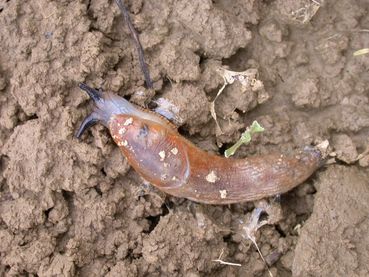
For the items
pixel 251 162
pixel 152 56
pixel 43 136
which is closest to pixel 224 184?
pixel 251 162

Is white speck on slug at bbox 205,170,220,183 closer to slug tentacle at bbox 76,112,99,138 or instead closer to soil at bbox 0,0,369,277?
soil at bbox 0,0,369,277

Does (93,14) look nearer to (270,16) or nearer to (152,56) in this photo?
Answer: (152,56)

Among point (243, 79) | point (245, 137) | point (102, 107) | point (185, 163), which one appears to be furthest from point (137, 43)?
point (245, 137)

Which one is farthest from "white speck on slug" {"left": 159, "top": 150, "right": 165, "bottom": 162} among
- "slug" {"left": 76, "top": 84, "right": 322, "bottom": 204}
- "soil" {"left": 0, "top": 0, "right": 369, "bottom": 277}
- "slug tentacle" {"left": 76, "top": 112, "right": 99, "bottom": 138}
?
"slug tentacle" {"left": 76, "top": 112, "right": 99, "bottom": 138}

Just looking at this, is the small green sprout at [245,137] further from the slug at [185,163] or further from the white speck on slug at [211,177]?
the white speck on slug at [211,177]

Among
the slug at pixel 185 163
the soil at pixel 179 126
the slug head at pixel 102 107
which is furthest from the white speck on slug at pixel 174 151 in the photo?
the slug head at pixel 102 107

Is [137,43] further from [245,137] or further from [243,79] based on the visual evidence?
[245,137]
